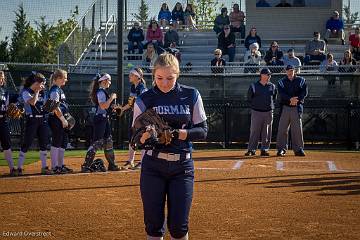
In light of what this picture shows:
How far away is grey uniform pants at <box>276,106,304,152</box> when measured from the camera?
1666 cm

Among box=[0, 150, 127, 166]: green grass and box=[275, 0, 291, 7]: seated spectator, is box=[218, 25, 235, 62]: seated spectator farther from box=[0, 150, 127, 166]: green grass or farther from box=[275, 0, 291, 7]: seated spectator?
box=[0, 150, 127, 166]: green grass

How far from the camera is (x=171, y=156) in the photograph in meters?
5.87

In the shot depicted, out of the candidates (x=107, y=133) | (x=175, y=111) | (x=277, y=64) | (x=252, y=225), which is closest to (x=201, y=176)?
(x=107, y=133)

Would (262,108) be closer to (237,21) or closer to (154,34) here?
(154,34)

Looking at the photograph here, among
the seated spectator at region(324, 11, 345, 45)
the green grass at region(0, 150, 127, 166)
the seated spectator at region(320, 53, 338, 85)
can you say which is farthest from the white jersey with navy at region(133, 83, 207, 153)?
the seated spectator at region(324, 11, 345, 45)

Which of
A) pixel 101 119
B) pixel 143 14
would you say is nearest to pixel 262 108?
pixel 101 119

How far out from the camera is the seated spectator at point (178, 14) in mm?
29141

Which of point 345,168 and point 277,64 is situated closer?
point 345,168

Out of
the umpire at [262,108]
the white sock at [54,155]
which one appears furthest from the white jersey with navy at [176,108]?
the umpire at [262,108]

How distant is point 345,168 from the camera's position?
45.1ft

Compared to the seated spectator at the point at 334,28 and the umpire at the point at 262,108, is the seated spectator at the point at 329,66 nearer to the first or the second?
the seated spectator at the point at 334,28

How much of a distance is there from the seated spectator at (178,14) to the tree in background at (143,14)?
1.21 metres

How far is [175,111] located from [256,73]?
15.6 metres

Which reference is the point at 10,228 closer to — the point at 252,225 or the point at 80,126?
the point at 252,225
